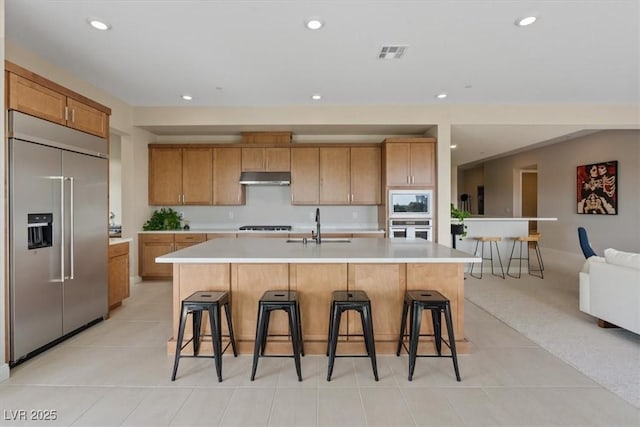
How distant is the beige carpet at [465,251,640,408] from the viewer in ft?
8.17

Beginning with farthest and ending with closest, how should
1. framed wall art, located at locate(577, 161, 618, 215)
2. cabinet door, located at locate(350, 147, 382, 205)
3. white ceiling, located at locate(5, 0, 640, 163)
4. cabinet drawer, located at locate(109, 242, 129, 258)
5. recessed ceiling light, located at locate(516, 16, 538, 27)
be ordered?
framed wall art, located at locate(577, 161, 618, 215) → cabinet door, located at locate(350, 147, 382, 205) → cabinet drawer, located at locate(109, 242, 129, 258) → recessed ceiling light, located at locate(516, 16, 538, 27) → white ceiling, located at locate(5, 0, 640, 163)

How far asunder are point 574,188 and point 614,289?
18.6 feet

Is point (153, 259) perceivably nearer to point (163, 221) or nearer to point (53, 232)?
point (163, 221)

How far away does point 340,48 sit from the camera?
10.7ft

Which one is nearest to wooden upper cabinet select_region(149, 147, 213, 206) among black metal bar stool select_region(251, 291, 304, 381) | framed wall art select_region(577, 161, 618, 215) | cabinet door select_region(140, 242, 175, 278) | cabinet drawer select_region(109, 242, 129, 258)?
cabinet door select_region(140, 242, 175, 278)

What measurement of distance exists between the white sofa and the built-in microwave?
2.14 metres

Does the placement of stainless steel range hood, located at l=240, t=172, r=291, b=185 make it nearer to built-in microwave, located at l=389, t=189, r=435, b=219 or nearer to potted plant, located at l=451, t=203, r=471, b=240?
built-in microwave, located at l=389, t=189, r=435, b=219

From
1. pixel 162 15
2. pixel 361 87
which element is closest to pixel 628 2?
pixel 361 87

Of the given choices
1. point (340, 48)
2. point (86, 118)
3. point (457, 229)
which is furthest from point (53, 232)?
point (457, 229)

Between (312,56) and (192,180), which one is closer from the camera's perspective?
(312,56)

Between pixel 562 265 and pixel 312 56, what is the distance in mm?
6586

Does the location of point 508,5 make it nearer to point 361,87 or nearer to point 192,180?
point 361,87

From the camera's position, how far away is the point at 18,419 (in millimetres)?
1974

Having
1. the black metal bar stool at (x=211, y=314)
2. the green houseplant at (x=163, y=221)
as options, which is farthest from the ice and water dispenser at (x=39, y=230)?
the green houseplant at (x=163, y=221)
